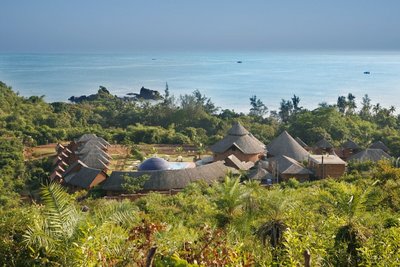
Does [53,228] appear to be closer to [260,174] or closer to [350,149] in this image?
[260,174]

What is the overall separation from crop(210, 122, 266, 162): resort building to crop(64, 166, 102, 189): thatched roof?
358 inches

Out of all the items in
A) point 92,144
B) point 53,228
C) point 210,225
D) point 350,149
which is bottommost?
point 350,149

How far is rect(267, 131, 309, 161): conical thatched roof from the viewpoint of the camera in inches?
1186

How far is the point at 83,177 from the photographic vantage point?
81.6ft

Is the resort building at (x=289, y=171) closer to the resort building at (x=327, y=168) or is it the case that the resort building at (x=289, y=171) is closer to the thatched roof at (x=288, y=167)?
the thatched roof at (x=288, y=167)

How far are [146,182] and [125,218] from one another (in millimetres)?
15032

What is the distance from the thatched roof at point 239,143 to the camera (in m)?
30.7

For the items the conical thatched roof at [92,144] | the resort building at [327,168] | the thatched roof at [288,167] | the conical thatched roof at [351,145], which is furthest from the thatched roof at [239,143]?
the conical thatched roof at [92,144]

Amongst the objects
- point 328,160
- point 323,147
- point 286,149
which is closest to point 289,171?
point 328,160

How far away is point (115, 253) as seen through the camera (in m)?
6.17

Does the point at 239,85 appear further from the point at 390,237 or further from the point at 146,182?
the point at 390,237

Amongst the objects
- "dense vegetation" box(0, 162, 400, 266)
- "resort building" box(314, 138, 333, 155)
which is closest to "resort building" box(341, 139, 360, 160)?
"resort building" box(314, 138, 333, 155)

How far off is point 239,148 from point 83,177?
420 inches

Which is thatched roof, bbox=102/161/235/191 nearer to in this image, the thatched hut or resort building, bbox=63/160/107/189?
the thatched hut
